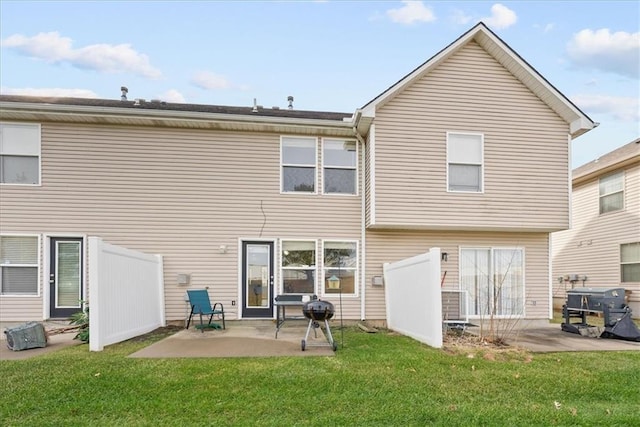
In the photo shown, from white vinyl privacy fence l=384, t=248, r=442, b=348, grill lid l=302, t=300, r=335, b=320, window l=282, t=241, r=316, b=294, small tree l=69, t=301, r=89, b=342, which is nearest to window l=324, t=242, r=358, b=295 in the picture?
window l=282, t=241, r=316, b=294

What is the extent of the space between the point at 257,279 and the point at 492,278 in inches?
225

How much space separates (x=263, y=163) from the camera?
8.92 m

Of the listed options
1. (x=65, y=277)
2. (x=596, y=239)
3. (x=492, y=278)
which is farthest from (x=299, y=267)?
(x=596, y=239)

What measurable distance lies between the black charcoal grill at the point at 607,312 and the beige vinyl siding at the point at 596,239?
4892mm

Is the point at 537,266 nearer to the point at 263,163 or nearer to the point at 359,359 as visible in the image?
the point at 359,359

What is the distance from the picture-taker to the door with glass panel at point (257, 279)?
343 inches

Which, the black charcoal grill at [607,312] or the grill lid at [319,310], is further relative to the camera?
the black charcoal grill at [607,312]

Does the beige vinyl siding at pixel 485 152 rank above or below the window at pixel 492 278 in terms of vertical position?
A: above

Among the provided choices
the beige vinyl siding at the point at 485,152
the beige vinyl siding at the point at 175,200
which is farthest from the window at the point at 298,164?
the beige vinyl siding at the point at 485,152

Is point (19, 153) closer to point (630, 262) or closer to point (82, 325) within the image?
point (82, 325)

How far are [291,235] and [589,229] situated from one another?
10.9 m

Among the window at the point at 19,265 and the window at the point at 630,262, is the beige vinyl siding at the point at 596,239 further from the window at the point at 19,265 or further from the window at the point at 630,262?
the window at the point at 19,265

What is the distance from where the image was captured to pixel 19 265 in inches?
321

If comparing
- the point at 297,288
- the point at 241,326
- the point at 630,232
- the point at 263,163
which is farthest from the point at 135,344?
the point at 630,232
